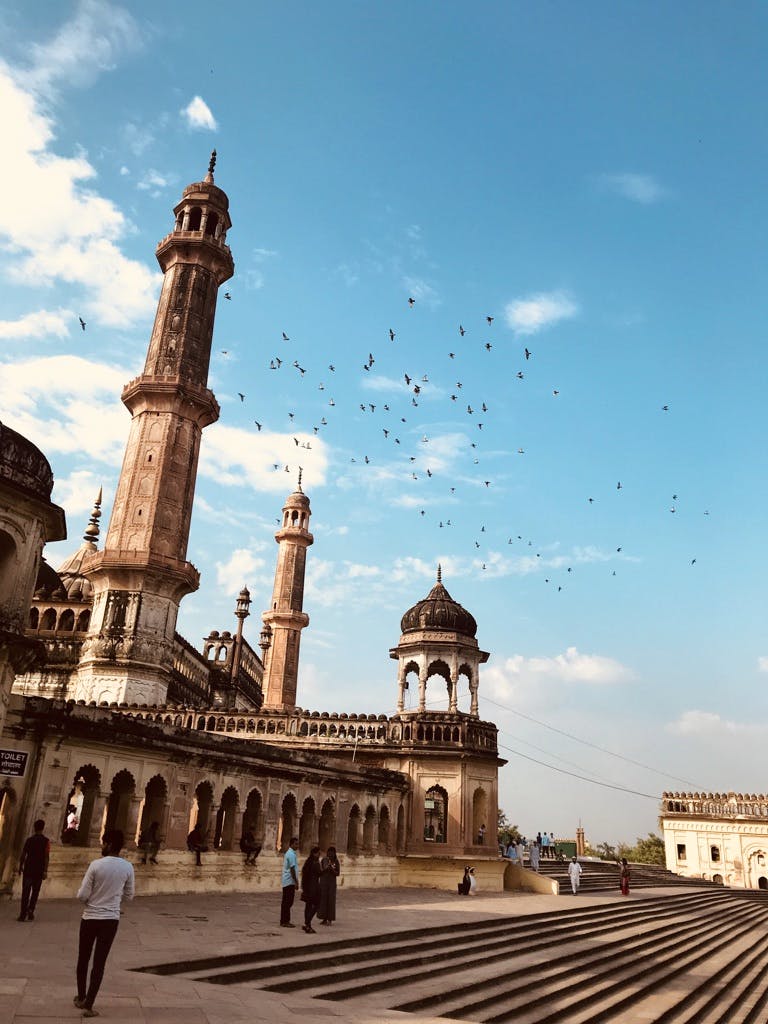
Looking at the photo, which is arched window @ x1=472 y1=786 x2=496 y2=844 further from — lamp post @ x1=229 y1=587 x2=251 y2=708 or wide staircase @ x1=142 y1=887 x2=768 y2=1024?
lamp post @ x1=229 y1=587 x2=251 y2=708

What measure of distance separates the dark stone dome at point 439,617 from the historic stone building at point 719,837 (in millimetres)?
24351

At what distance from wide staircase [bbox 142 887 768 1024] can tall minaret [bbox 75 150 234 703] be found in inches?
712

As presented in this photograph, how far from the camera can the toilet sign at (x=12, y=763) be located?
12586 millimetres

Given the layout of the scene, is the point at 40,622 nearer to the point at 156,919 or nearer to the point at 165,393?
the point at 165,393

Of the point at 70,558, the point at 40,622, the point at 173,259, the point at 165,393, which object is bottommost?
the point at 40,622

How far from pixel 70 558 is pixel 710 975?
38.3 metres

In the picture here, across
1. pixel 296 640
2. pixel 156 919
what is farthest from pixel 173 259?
pixel 156 919

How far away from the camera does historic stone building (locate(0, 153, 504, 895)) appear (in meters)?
14.5

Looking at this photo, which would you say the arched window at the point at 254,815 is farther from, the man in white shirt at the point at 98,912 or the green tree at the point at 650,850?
the green tree at the point at 650,850

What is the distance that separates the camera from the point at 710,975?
16.1 meters

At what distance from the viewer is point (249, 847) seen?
17625 mm

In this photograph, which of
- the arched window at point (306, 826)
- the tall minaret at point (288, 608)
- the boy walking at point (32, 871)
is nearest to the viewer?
the boy walking at point (32, 871)

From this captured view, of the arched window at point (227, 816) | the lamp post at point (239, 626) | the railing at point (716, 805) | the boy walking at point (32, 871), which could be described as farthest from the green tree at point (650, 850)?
the boy walking at point (32, 871)

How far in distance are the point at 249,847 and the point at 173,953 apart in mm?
8871
